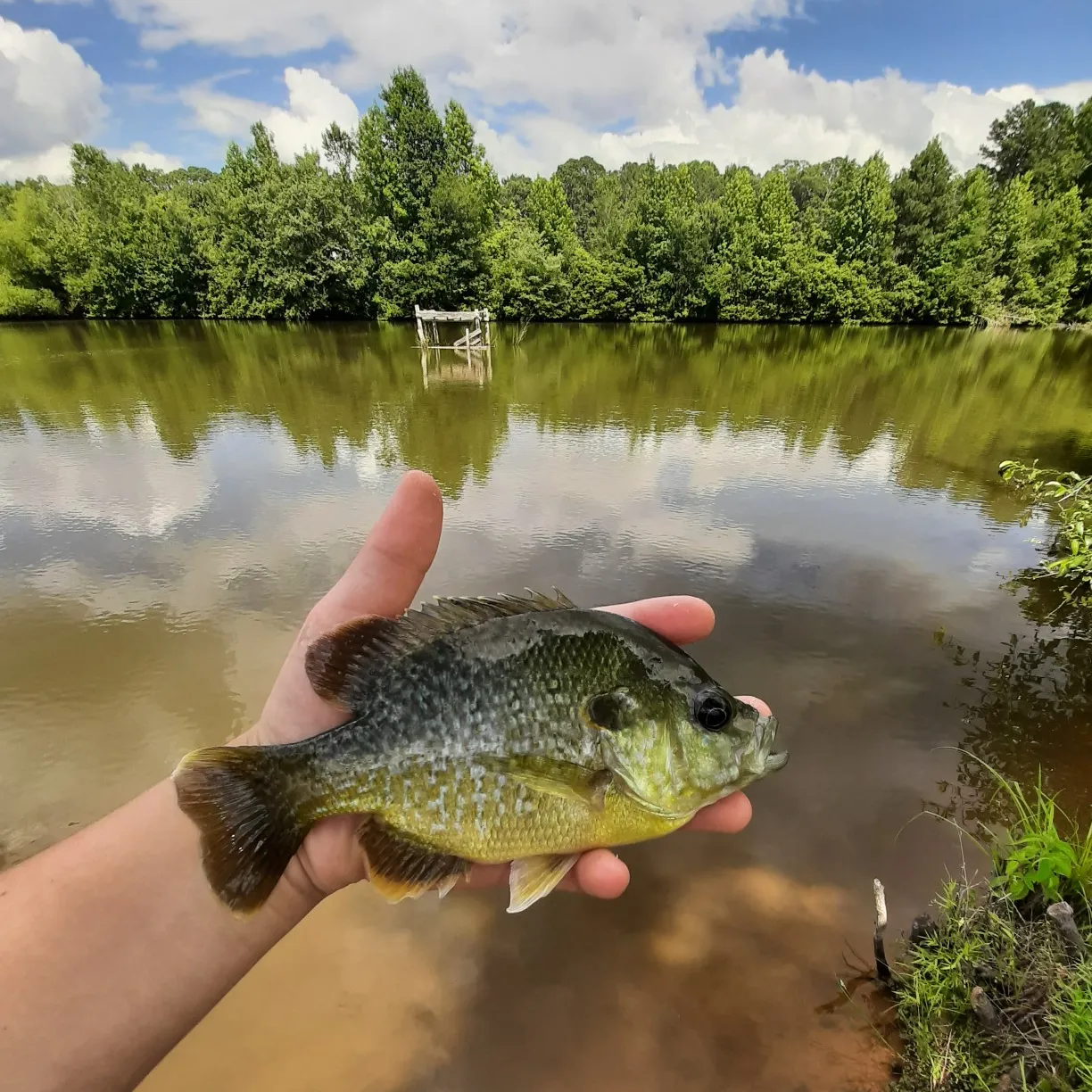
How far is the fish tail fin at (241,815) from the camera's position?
1.87 meters

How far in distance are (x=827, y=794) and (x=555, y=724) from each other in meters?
3.95

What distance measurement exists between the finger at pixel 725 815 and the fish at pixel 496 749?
1.27 feet

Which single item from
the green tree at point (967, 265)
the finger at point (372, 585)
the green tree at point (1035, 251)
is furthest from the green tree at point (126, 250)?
the green tree at point (1035, 251)

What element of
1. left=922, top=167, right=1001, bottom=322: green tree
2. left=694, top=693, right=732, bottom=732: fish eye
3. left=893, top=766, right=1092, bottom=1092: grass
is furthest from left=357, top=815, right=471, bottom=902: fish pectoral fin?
left=922, top=167, right=1001, bottom=322: green tree

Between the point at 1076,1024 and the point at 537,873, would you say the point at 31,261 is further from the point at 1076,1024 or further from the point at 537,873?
the point at 1076,1024

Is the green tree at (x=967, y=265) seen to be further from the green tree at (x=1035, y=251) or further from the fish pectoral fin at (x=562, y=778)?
the fish pectoral fin at (x=562, y=778)

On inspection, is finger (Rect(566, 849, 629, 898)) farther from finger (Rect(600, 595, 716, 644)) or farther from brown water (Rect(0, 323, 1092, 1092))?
brown water (Rect(0, 323, 1092, 1092))

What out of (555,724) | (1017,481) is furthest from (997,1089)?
(1017,481)

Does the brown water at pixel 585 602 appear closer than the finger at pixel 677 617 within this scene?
No

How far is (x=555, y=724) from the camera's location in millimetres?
2055

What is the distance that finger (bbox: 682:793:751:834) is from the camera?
8.04ft

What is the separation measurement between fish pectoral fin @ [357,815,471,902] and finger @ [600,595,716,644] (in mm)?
1238

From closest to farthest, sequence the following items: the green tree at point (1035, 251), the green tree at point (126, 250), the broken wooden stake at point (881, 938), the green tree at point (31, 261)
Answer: the broken wooden stake at point (881, 938), the green tree at point (31, 261), the green tree at point (126, 250), the green tree at point (1035, 251)

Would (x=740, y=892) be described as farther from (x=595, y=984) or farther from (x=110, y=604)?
(x=110, y=604)
